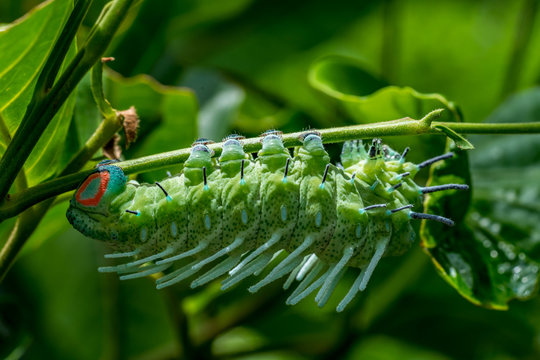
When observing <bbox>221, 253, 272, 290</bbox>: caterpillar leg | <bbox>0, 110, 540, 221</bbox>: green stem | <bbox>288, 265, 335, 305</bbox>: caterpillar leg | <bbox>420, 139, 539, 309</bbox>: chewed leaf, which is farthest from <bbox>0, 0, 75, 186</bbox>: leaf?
<bbox>420, 139, 539, 309</bbox>: chewed leaf

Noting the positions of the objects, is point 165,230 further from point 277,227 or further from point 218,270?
point 277,227

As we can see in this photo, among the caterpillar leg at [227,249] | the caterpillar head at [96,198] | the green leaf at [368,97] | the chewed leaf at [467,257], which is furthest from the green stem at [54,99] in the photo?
the chewed leaf at [467,257]

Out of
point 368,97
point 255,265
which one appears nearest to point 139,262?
point 255,265

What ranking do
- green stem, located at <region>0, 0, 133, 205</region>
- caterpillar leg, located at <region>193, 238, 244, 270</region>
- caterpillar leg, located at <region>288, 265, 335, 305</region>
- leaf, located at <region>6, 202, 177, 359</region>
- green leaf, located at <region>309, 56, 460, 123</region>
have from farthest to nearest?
1. leaf, located at <region>6, 202, 177, 359</region>
2. green leaf, located at <region>309, 56, 460, 123</region>
3. caterpillar leg, located at <region>193, 238, 244, 270</region>
4. caterpillar leg, located at <region>288, 265, 335, 305</region>
5. green stem, located at <region>0, 0, 133, 205</region>

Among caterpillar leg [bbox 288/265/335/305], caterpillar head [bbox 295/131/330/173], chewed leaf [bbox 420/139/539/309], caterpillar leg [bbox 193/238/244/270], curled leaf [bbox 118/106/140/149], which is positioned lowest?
chewed leaf [bbox 420/139/539/309]

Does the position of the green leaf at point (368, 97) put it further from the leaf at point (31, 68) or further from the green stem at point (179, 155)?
the leaf at point (31, 68)

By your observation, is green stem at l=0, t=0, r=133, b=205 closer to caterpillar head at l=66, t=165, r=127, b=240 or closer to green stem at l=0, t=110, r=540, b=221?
green stem at l=0, t=110, r=540, b=221

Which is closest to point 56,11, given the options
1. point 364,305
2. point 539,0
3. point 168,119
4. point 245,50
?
point 168,119
